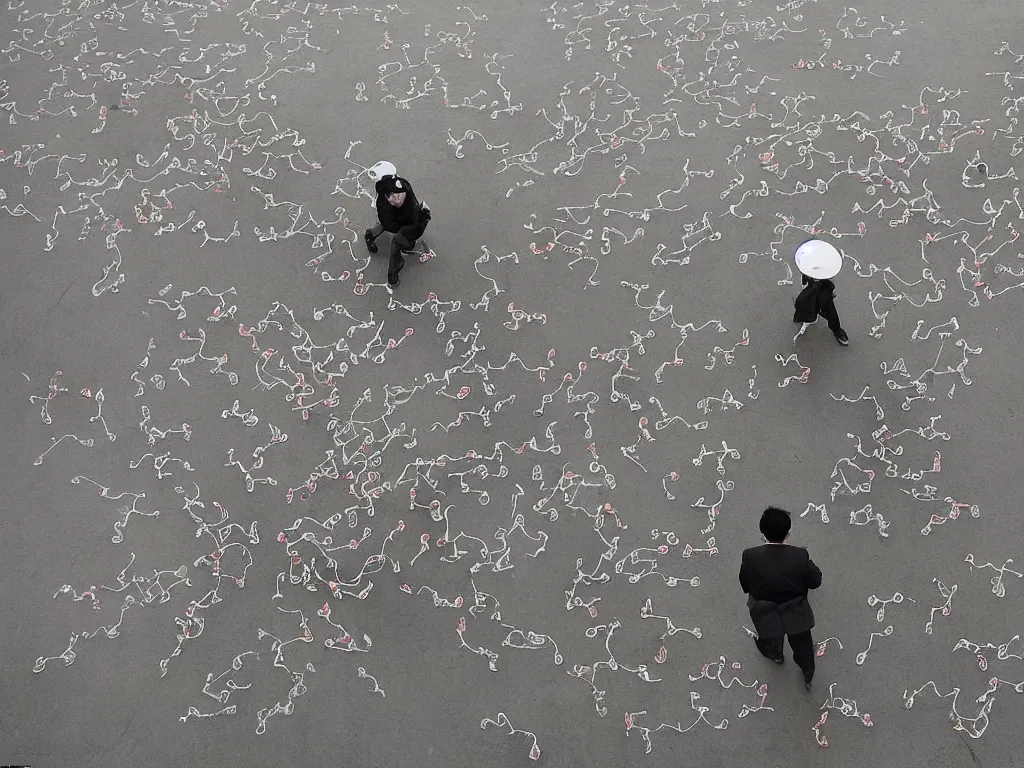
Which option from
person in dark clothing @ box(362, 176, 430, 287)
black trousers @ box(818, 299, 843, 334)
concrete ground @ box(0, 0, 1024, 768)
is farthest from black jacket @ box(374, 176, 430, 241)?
black trousers @ box(818, 299, 843, 334)

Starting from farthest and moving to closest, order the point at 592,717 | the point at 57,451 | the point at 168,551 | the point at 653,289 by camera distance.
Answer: the point at 653,289
the point at 57,451
the point at 168,551
the point at 592,717

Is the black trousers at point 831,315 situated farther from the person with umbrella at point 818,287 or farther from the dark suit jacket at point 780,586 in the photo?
the dark suit jacket at point 780,586

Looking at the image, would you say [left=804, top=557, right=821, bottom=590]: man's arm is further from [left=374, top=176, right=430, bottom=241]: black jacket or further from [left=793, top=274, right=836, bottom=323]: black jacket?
[left=374, top=176, right=430, bottom=241]: black jacket

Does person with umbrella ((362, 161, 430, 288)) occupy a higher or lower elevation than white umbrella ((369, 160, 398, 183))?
lower

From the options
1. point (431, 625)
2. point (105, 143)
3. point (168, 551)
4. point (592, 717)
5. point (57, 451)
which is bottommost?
point (592, 717)

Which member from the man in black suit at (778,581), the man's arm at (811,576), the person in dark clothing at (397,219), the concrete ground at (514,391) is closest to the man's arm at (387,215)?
the person in dark clothing at (397,219)

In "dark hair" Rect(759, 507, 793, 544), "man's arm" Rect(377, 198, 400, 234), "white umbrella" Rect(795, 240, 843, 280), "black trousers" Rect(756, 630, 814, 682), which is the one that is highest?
"man's arm" Rect(377, 198, 400, 234)

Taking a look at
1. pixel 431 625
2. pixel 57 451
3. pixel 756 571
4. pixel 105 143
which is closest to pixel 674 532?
pixel 756 571

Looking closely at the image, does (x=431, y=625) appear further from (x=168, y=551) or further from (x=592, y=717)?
(x=168, y=551)
